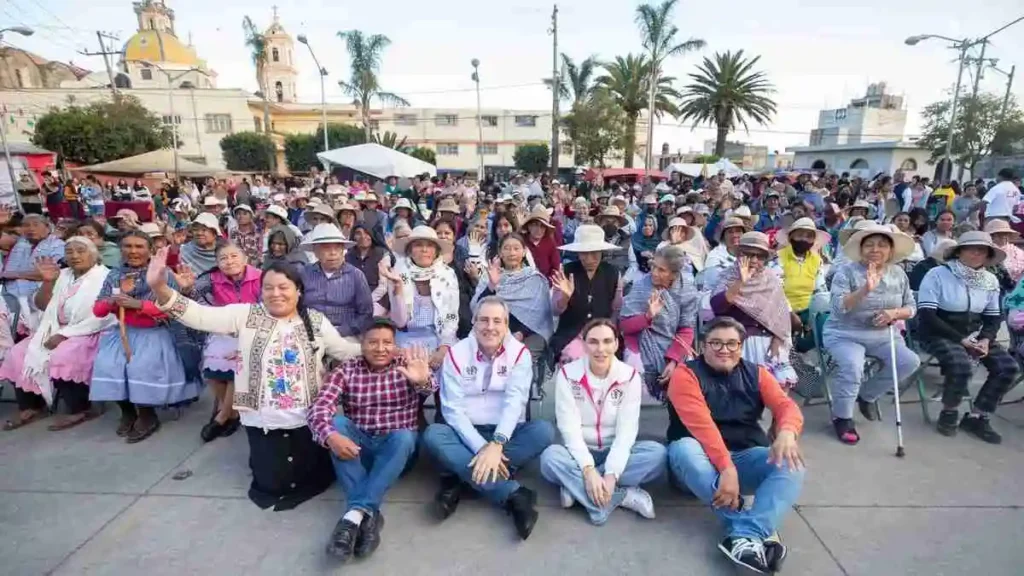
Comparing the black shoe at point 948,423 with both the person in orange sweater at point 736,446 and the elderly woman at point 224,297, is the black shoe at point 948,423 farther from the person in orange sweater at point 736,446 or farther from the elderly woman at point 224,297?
the elderly woman at point 224,297

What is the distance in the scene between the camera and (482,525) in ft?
9.95

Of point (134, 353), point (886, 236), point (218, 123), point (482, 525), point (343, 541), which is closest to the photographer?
point (343, 541)

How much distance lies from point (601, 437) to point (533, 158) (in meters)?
43.9

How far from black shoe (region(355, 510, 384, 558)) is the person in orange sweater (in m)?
1.65

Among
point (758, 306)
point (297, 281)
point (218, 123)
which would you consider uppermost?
point (218, 123)

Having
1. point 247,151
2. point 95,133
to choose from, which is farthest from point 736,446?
point 247,151

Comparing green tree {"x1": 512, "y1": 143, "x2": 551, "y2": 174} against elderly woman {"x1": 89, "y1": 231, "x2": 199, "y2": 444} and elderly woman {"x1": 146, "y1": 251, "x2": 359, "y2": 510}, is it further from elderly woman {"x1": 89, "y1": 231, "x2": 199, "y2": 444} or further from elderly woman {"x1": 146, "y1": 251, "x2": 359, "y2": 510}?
elderly woman {"x1": 146, "y1": 251, "x2": 359, "y2": 510}

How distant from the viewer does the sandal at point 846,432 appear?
3.90 metres

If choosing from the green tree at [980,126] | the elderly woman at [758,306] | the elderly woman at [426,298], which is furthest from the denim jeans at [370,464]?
the green tree at [980,126]

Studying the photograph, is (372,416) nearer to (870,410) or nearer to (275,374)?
(275,374)

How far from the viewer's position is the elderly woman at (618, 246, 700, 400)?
3846mm

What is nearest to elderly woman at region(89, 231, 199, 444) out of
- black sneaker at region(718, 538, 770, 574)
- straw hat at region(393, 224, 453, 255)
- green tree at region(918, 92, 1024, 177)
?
straw hat at region(393, 224, 453, 255)

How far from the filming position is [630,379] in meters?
3.19

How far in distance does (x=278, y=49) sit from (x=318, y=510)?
68.7 metres
